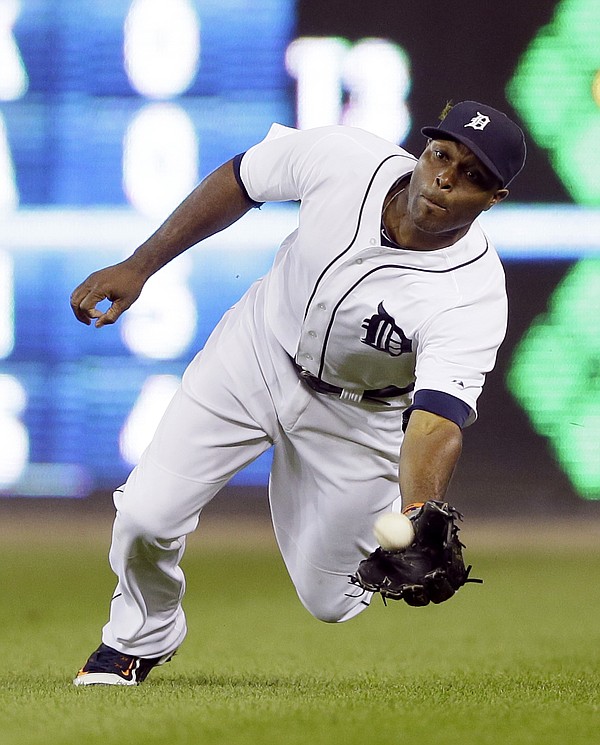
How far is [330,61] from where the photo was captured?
20.8 ft

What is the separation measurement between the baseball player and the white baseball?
221mm

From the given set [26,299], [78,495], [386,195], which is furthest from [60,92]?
[386,195]

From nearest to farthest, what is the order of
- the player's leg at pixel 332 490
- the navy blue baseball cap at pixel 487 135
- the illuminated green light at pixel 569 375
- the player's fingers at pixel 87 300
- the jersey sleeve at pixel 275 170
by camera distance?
the navy blue baseball cap at pixel 487 135 → the player's fingers at pixel 87 300 → the jersey sleeve at pixel 275 170 → the player's leg at pixel 332 490 → the illuminated green light at pixel 569 375

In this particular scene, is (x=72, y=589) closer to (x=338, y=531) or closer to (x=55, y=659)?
(x=55, y=659)

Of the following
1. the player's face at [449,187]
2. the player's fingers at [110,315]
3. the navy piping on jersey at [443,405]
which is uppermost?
the player's face at [449,187]

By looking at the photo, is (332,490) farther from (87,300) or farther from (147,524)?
(87,300)

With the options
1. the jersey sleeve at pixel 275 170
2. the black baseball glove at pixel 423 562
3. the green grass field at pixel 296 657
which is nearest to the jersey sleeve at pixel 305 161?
the jersey sleeve at pixel 275 170

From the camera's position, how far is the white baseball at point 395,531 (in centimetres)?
257

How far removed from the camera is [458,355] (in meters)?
2.99

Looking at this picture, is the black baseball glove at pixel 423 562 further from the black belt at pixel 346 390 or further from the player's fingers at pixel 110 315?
the player's fingers at pixel 110 315

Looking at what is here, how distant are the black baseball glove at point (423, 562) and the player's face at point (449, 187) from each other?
750 mm

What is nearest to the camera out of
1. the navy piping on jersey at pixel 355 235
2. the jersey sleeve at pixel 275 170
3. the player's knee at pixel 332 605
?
the navy piping on jersey at pixel 355 235

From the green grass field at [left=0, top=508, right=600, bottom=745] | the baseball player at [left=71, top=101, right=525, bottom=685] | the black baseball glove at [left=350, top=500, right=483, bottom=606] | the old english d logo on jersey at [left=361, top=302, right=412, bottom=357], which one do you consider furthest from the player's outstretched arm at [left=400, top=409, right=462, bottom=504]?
the green grass field at [left=0, top=508, right=600, bottom=745]

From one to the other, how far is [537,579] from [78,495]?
82.8 inches
